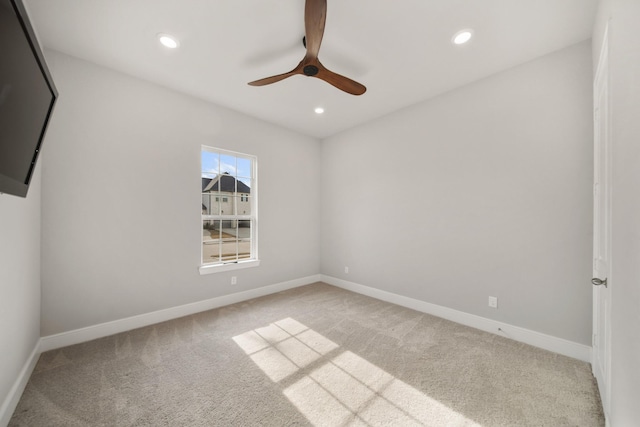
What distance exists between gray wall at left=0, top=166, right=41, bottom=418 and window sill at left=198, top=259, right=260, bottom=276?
148cm

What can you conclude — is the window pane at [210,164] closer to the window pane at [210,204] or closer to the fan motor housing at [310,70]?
the window pane at [210,204]

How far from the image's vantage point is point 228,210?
3746mm

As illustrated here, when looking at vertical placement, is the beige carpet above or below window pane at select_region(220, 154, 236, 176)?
below

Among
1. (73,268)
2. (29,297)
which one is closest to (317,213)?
(73,268)

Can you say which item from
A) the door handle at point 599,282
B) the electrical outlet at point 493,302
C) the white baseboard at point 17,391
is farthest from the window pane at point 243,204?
the door handle at point 599,282

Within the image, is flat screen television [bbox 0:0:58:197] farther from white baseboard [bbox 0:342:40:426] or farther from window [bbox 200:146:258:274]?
window [bbox 200:146:258:274]

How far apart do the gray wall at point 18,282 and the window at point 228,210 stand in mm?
1509

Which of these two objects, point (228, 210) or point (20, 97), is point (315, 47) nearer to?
point (20, 97)

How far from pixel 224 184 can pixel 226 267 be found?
3.95 feet

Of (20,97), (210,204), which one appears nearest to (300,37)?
(20,97)

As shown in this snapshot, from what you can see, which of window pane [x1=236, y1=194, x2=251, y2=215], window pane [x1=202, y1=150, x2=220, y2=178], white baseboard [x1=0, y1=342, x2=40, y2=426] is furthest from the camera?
window pane [x1=236, y1=194, x2=251, y2=215]

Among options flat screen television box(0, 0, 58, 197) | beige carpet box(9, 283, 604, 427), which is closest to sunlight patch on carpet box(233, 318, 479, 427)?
beige carpet box(9, 283, 604, 427)

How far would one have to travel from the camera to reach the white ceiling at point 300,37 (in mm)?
1902

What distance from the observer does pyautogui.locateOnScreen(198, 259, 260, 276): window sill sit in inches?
132
